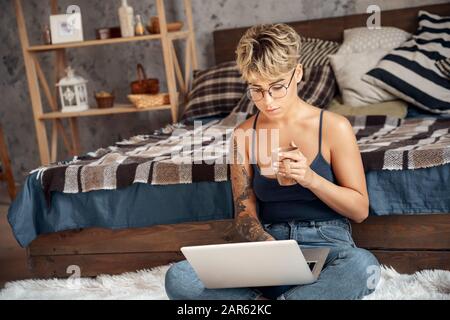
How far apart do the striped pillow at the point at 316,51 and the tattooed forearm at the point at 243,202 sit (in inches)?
62.1

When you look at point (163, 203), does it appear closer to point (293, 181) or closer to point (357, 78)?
point (293, 181)

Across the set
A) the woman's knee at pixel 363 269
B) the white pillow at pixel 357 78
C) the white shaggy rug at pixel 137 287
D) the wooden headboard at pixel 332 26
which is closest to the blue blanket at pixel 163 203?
the white shaggy rug at pixel 137 287

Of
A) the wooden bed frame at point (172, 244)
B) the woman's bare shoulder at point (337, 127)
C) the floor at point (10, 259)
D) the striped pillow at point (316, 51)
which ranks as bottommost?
the floor at point (10, 259)

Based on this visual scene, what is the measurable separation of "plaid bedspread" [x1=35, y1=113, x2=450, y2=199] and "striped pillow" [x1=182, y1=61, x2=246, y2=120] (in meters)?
0.52

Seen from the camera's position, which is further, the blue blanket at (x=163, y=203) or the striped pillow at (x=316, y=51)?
the striped pillow at (x=316, y=51)

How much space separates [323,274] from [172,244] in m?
0.81

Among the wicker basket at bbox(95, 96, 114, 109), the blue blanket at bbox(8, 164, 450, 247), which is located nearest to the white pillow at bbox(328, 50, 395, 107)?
the blue blanket at bbox(8, 164, 450, 247)

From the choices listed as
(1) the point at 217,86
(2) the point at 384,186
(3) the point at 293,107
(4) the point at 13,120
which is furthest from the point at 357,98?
(4) the point at 13,120

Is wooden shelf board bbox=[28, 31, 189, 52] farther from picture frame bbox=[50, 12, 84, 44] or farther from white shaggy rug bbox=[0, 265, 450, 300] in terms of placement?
white shaggy rug bbox=[0, 265, 450, 300]

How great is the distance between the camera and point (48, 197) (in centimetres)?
241

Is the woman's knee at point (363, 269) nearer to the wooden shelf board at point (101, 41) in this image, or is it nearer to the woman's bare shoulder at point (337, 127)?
the woman's bare shoulder at point (337, 127)

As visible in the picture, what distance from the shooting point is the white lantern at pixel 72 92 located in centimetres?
360

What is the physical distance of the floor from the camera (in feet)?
8.71

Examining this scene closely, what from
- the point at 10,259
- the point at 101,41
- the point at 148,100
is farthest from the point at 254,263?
the point at 101,41
